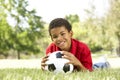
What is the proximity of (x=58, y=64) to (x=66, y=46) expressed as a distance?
52 centimetres

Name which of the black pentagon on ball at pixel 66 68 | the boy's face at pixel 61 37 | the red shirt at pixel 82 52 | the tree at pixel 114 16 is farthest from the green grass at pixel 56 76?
the tree at pixel 114 16

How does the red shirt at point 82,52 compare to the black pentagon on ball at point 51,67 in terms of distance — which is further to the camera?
the red shirt at point 82,52

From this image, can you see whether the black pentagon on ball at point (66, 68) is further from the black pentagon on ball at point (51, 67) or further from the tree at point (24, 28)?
the tree at point (24, 28)

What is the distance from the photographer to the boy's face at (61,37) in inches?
230

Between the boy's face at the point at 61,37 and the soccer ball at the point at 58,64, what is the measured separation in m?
0.20

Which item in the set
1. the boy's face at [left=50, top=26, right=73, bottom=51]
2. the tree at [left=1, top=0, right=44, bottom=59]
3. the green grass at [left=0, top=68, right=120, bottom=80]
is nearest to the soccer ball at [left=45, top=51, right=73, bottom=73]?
the boy's face at [left=50, top=26, right=73, bottom=51]

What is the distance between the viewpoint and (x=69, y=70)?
19.0 feet

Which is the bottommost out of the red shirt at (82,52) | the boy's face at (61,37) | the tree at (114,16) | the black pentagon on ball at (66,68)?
the black pentagon on ball at (66,68)

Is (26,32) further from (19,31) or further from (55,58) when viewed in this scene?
(55,58)

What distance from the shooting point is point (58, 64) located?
582 centimetres

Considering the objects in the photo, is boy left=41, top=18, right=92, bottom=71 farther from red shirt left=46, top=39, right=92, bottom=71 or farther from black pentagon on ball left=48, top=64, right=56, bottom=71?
black pentagon on ball left=48, top=64, right=56, bottom=71

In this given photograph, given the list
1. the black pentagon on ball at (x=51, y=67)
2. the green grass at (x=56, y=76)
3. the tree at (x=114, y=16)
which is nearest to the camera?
the green grass at (x=56, y=76)

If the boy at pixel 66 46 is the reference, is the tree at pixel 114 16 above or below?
above

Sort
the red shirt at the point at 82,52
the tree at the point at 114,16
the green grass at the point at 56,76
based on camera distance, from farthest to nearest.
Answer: the tree at the point at 114,16 → the red shirt at the point at 82,52 → the green grass at the point at 56,76
